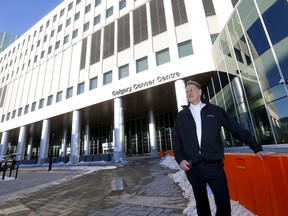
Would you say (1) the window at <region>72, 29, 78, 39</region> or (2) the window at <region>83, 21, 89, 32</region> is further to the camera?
(1) the window at <region>72, 29, 78, 39</region>

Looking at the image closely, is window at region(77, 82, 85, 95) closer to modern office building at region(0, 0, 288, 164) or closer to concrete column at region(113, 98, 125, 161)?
modern office building at region(0, 0, 288, 164)

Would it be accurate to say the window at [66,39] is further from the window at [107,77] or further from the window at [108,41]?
the window at [107,77]

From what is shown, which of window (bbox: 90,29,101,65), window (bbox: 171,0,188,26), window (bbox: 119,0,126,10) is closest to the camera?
window (bbox: 171,0,188,26)

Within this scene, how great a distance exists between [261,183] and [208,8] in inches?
778

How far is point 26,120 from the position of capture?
3138 cm

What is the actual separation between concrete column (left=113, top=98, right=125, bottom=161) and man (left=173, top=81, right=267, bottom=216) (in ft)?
57.5

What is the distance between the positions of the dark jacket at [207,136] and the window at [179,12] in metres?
19.0

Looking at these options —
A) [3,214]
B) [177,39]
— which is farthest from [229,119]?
[177,39]

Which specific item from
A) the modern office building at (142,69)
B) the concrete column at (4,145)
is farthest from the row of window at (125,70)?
the concrete column at (4,145)

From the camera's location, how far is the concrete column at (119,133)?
19.2m

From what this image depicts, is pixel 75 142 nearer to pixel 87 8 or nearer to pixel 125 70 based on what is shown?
pixel 125 70

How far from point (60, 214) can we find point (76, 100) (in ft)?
72.4

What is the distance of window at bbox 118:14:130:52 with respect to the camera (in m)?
22.2

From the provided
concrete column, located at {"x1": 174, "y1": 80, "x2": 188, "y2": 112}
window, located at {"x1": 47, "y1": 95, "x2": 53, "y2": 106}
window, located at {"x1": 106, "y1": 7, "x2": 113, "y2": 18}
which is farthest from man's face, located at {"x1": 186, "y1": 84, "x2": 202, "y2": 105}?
window, located at {"x1": 47, "y1": 95, "x2": 53, "y2": 106}
